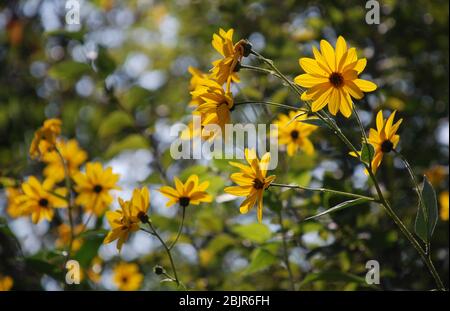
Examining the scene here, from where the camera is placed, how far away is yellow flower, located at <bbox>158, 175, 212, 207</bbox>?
2.14m

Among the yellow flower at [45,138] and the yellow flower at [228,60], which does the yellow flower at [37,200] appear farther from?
the yellow flower at [228,60]

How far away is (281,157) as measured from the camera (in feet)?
9.07

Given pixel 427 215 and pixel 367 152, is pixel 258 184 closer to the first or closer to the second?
pixel 367 152

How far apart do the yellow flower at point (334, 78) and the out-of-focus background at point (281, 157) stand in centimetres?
72

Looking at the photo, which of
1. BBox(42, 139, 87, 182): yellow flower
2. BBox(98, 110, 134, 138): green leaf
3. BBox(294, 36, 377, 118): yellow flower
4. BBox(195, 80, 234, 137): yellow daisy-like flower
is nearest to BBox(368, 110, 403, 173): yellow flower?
BBox(294, 36, 377, 118): yellow flower

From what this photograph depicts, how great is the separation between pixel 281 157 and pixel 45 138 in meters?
1.03

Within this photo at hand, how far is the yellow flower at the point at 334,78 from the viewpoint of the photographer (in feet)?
5.71

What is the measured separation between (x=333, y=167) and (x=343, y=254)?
816mm

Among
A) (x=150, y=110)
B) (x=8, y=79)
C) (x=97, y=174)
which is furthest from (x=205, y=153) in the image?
(x=8, y=79)

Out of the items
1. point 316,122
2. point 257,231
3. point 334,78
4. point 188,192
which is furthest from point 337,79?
point 257,231

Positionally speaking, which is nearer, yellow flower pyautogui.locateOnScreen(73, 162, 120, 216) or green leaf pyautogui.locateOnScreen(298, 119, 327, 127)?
green leaf pyautogui.locateOnScreen(298, 119, 327, 127)

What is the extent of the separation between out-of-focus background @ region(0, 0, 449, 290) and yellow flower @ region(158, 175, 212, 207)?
0.29m

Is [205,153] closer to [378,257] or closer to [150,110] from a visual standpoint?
[378,257]

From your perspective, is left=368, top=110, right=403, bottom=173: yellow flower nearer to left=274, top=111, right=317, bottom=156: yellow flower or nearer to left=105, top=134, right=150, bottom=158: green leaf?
left=274, top=111, right=317, bottom=156: yellow flower
